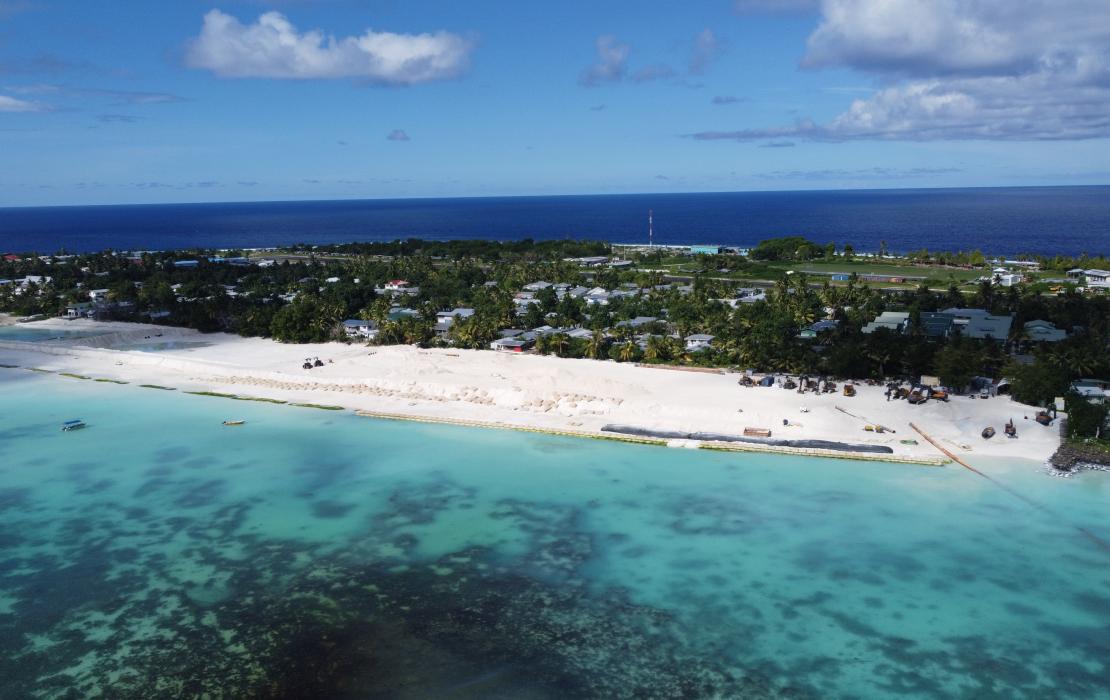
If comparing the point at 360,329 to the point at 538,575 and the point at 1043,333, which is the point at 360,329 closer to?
the point at 538,575

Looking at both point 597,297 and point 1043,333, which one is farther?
point 597,297

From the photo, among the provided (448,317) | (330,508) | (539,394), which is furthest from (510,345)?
(330,508)

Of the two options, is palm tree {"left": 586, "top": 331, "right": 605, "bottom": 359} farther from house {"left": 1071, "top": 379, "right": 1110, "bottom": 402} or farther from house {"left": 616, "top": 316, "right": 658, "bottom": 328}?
house {"left": 1071, "top": 379, "right": 1110, "bottom": 402}

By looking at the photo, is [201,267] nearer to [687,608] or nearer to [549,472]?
[549,472]

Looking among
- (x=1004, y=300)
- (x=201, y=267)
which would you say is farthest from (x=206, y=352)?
(x=1004, y=300)

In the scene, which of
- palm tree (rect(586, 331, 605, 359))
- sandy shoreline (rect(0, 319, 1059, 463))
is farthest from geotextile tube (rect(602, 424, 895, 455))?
palm tree (rect(586, 331, 605, 359))

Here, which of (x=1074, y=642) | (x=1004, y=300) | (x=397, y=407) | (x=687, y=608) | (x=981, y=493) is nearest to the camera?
(x=1074, y=642)
